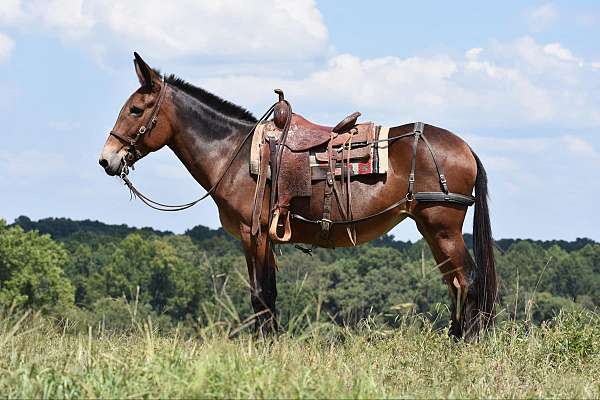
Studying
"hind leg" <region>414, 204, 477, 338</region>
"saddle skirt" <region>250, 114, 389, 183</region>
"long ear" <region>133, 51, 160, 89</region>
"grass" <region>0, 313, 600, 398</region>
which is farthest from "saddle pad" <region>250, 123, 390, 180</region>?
"grass" <region>0, 313, 600, 398</region>

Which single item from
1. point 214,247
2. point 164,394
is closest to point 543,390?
point 164,394

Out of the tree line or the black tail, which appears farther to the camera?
the tree line

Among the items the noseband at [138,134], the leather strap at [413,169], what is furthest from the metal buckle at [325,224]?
the noseband at [138,134]

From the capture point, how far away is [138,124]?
9289 mm

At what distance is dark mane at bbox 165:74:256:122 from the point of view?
31.2ft

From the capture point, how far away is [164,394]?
5.16m

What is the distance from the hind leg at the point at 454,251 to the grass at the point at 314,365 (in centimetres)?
54

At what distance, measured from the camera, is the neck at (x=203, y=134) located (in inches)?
368

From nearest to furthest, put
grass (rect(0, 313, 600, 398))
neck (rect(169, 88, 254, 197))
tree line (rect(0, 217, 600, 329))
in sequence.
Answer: grass (rect(0, 313, 600, 398)) < neck (rect(169, 88, 254, 197)) < tree line (rect(0, 217, 600, 329))

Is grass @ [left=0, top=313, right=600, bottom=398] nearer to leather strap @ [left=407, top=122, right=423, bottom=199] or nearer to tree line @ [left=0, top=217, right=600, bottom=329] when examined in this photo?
leather strap @ [left=407, top=122, right=423, bottom=199]

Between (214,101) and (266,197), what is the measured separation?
1.19 metres

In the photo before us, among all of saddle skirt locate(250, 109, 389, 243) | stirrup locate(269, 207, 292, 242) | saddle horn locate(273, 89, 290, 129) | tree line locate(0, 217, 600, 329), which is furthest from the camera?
tree line locate(0, 217, 600, 329)

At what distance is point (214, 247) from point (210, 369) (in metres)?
93.6

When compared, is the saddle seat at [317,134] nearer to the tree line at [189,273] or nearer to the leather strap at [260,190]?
the leather strap at [260,190]
